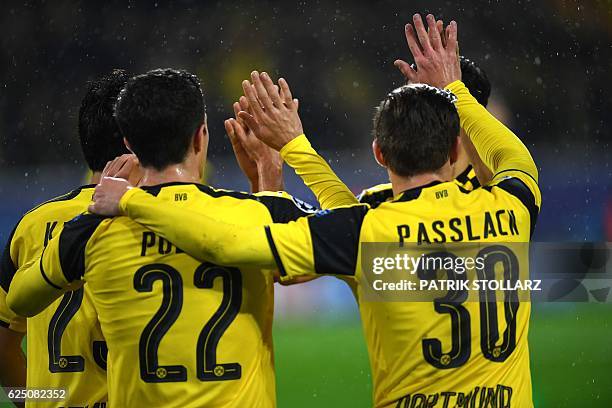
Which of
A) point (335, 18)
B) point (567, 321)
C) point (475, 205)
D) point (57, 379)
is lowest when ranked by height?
point (567, 321)

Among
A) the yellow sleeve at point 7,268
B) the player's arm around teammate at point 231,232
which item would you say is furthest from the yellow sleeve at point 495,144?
the yellow sleeve at point 7,268

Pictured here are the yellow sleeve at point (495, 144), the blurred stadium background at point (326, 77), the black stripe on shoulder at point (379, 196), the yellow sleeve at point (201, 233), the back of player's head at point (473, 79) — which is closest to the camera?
the yellow sleeve at point (201, 233)

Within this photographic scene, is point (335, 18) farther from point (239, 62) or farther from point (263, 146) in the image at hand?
point (263, 146)

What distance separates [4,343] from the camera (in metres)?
2.61

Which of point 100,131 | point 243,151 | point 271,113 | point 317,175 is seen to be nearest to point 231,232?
point 317,175

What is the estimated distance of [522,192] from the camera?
2.14m

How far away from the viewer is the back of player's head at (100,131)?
8.05 feet

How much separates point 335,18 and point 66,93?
13.9ft

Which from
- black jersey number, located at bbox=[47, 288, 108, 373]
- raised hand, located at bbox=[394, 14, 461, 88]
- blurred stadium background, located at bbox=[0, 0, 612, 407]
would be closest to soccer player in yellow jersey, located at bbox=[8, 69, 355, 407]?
black jersey number, located at bbox=[47, 288, 108, 373]

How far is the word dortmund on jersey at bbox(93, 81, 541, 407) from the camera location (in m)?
1.95

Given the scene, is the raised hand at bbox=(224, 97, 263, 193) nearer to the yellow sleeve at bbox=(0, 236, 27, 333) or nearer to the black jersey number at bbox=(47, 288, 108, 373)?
the black jersey number at bbox=(47, 288, 108, 373)

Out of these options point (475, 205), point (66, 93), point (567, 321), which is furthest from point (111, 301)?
point (66, 93)

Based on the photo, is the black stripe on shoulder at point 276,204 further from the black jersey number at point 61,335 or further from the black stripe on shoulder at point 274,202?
the black jersey number at point 61,335

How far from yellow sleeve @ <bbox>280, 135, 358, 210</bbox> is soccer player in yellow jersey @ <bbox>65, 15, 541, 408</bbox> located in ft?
0.53
